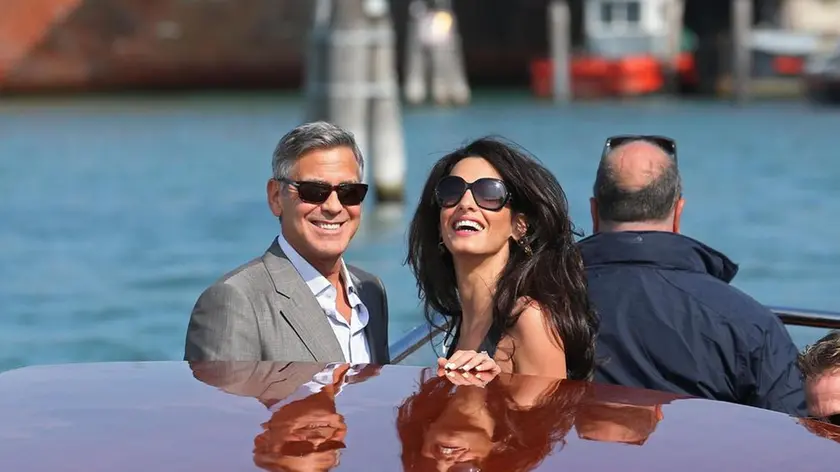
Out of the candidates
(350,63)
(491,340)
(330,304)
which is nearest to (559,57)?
(350,63)

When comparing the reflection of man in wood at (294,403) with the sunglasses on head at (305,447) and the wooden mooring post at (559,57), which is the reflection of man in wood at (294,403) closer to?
Answer: the sunglasses on head at (305,447)

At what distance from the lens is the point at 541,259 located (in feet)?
8.03

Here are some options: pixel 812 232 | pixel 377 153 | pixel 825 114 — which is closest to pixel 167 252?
pixel 377 153

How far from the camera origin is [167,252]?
1469cm

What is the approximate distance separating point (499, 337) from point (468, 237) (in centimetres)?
16

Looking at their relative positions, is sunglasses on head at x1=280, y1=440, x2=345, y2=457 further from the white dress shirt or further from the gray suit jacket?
the white dress shirt

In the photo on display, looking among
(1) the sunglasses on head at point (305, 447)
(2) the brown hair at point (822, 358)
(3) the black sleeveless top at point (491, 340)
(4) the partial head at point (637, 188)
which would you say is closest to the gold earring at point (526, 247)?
(3) the black sleeveless top at point (491, 340)

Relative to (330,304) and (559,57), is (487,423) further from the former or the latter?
(559,57)

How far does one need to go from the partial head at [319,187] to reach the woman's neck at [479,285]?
11.0 inches

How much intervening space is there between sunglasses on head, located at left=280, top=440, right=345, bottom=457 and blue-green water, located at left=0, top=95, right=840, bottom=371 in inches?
112

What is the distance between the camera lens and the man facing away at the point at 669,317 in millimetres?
2807

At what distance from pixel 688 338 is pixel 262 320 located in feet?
2.50

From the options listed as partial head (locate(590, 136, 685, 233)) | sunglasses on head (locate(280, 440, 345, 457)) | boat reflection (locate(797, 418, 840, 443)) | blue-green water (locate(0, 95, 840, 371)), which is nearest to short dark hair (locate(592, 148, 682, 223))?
partial head (locate(590, 136, 685, 233))

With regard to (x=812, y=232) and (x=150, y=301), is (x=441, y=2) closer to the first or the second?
(x=812, y=232)
